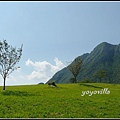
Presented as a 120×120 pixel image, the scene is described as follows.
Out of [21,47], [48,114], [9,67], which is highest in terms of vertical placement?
[21,47]

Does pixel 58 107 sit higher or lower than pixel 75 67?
lower

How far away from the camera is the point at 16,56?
64750mm

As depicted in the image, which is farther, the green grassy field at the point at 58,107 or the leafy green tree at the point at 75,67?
the leafy green tree at the point at 75,67

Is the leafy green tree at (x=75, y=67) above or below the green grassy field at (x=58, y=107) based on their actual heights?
above

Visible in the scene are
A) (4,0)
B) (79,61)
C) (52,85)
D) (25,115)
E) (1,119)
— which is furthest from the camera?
(79,61)

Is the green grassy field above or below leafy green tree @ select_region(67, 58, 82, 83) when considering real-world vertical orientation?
below

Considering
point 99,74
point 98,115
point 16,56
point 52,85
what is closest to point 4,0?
point 98,115

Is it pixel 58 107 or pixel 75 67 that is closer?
pixel 58 107

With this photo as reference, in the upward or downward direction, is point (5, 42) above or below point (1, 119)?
above

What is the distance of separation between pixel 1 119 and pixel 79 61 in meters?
94.0

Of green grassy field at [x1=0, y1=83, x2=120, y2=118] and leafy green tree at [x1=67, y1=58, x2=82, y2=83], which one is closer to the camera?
green grassy field at [x1=0, y1=83, x2=120, y2=118]

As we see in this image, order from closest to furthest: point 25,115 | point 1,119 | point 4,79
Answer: point 1,119
point 25,115
point 4,79

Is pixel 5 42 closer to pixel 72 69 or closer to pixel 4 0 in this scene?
pixel 4 0

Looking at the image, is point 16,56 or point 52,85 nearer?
point 16,56
